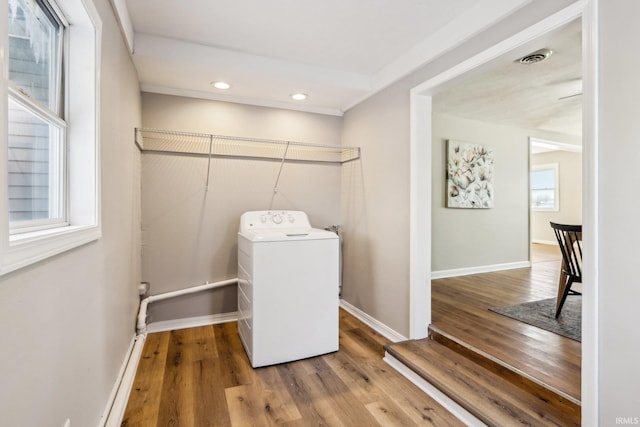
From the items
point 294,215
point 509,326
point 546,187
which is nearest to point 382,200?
point 294,215

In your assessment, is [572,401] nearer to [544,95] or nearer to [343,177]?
[343,177]

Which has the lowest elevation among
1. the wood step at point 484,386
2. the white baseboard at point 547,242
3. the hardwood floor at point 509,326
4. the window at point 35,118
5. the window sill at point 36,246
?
the wood step at point 484,386

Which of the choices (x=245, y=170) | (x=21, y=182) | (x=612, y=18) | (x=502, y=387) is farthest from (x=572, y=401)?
(x=245, y=170)

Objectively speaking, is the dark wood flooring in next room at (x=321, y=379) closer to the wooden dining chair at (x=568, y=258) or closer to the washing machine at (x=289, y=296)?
the washing machine at (x=289, y=296)

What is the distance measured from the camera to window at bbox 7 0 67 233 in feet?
3.01

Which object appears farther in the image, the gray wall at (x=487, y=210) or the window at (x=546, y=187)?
the window at (x=546, y=187)

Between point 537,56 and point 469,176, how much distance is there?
2.01m

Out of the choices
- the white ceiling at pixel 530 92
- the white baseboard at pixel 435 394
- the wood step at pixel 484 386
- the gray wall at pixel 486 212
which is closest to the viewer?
the wood step at pixel 484 386

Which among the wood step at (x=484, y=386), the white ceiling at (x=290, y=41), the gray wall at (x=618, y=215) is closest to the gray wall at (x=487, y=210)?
the white ceiling at (x=290, y=41)

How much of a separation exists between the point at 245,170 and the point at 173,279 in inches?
48.0

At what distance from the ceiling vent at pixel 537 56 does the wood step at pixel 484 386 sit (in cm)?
218

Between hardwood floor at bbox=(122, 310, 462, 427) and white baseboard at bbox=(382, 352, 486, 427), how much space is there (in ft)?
0.11

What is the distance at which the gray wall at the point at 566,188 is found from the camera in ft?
22.0

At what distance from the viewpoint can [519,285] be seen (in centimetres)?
364
